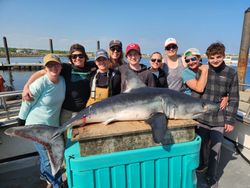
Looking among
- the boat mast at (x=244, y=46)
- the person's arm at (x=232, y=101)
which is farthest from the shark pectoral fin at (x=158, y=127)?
the boat mast at (x=244, y=46)

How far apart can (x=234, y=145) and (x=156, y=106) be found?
2.70 metres

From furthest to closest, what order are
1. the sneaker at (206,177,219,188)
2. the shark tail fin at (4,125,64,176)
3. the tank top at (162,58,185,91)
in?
the tank top at (162,58,185,91), the sneaker at (206,177,219,188), the shark tail fin at (4,125,64,176)

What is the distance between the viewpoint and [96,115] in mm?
2102

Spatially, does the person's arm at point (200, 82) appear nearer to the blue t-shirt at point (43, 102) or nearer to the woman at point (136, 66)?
the woman at point (136, 66)

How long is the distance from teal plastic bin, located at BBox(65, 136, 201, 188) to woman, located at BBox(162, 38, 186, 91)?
4.40 ft

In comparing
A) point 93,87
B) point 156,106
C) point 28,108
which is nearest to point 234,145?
point 156,106

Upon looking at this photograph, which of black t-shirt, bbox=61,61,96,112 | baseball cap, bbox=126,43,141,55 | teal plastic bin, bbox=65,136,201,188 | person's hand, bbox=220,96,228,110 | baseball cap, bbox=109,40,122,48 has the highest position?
baseball cap, bbox=109,40,122,48

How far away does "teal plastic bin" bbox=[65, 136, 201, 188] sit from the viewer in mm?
1781

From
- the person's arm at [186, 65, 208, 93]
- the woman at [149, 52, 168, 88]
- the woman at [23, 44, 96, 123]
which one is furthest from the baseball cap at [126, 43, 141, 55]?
the person's arm at [186, 65, 208, 93]

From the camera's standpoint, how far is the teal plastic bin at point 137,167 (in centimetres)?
178

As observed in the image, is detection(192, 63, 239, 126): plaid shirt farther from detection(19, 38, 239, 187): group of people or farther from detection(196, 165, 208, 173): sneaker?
detection(196, 165, 208, 173): sneaker

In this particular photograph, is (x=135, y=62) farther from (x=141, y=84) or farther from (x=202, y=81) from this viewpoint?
(x=202, y=81)

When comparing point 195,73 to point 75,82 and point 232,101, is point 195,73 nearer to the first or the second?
point 232,101

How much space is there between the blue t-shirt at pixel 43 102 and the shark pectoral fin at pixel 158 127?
1.37m
